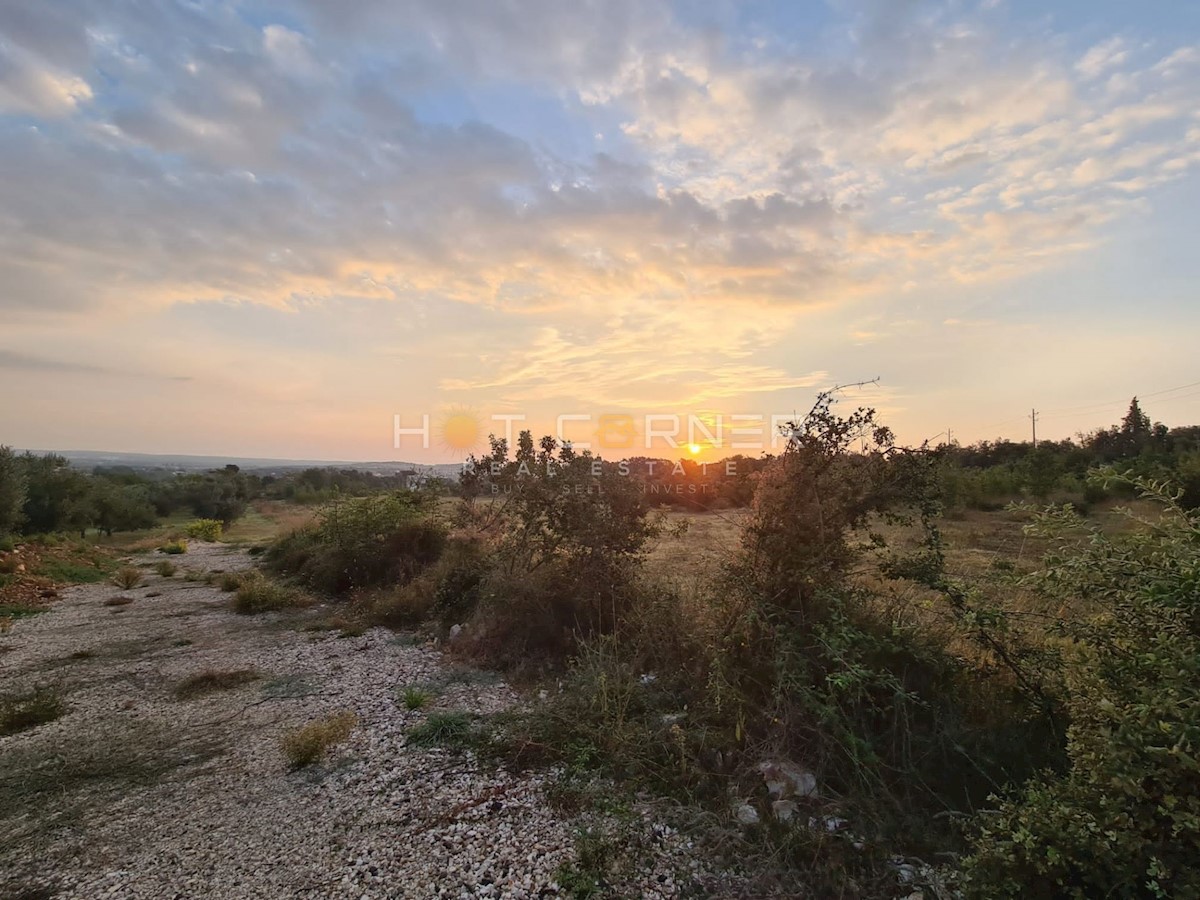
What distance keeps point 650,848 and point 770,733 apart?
1167 millimetres

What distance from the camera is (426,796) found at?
3.93 m

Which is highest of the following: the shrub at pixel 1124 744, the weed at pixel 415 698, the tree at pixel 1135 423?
the tree at pixel 1135 423

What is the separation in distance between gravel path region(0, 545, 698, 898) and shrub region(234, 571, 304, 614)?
2761 millimetres

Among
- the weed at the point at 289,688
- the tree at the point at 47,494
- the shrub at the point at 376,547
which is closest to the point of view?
the weed at the point at 289,688

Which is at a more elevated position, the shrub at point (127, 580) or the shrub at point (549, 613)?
the shrub at point (549, 613)

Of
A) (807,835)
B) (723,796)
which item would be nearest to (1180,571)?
(807,835)

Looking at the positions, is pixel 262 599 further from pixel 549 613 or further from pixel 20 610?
pixel 549 613

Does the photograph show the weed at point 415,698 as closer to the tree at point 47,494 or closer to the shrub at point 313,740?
the shrub at point 313,740

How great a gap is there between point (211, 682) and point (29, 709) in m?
1.52

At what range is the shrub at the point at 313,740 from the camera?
14.6ft

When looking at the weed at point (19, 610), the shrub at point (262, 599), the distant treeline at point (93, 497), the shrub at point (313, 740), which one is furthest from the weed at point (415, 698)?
the weed at point (19, 610)

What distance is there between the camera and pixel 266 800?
3.98 metres

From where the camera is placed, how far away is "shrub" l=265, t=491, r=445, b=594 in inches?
434

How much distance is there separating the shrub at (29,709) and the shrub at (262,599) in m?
3.51
